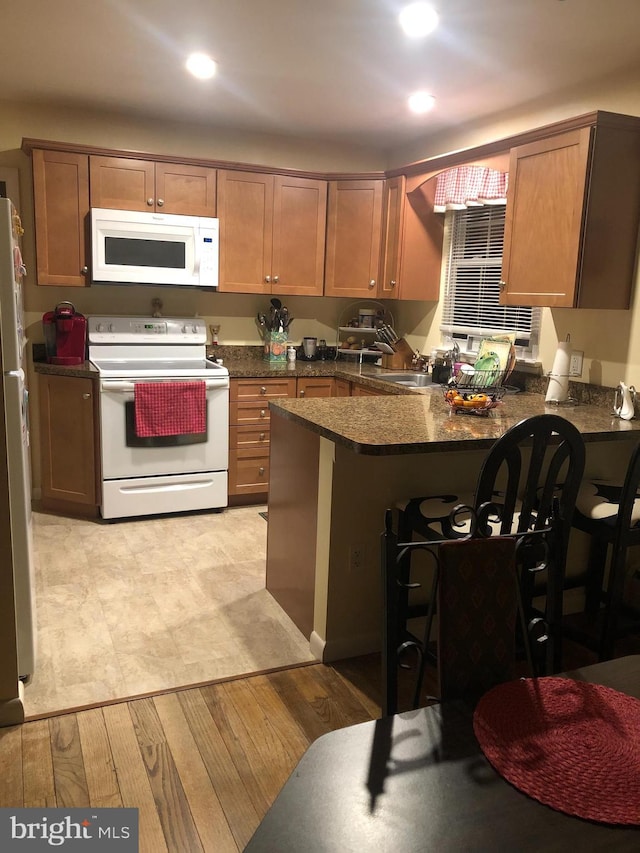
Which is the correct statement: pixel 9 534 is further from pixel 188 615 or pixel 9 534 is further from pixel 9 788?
pixel 188 615

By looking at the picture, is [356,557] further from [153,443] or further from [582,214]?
[153,443]

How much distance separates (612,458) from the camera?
303cm

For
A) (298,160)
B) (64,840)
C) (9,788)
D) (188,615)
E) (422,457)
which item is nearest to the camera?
(64,840)

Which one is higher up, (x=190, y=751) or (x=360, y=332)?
(x=360, y=332)

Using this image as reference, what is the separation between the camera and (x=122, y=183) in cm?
425

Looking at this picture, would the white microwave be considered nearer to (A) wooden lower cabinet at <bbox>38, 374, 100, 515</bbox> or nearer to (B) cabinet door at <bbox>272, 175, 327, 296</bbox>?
(B) cabinet door at <bbox>272, 175, 327, 296</bbox>

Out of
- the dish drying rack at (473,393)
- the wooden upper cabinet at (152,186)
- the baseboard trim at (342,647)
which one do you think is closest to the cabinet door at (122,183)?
the wooden upper cabinet at (152,186)

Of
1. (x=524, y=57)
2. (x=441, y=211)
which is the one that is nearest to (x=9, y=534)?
(x=524, y=57)

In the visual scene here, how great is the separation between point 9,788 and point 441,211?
3.82 metres

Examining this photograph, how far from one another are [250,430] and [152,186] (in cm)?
166

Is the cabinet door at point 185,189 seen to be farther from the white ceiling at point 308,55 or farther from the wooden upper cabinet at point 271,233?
the white ceiling at point 308,55

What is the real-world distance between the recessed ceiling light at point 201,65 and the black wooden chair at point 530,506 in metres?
2.34
